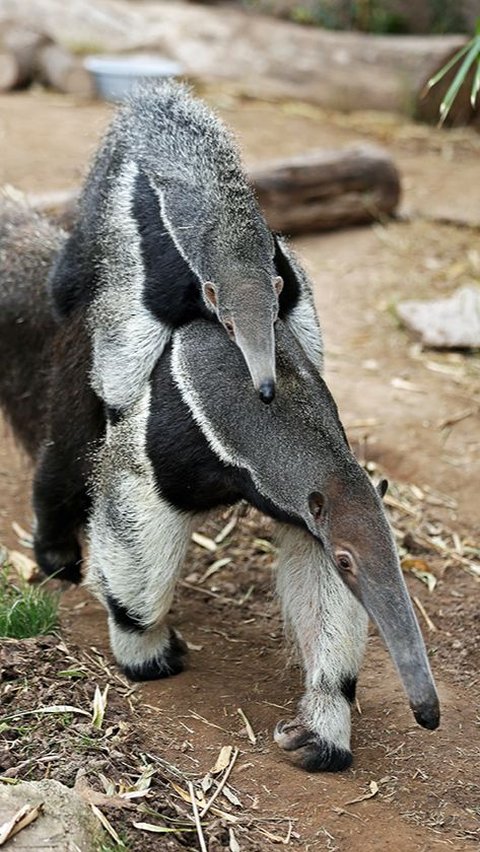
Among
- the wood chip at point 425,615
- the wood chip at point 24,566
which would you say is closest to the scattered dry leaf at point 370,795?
A: the wood chip at point 425,615

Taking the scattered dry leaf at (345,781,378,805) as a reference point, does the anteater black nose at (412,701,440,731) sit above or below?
above

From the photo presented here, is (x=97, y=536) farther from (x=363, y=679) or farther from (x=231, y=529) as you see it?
(x=231, y=529)

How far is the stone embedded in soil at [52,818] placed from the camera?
11.8 feet

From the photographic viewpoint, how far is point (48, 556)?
20.6ft

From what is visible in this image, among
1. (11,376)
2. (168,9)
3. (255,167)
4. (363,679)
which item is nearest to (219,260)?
(363,679)

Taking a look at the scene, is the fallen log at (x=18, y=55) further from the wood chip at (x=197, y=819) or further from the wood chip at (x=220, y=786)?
the wood chip at (x=197, y=819)

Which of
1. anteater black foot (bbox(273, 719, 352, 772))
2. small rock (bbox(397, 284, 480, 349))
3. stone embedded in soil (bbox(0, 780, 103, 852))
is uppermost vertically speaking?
stone embedded in soil (bbox(0, 780, 103, 852))

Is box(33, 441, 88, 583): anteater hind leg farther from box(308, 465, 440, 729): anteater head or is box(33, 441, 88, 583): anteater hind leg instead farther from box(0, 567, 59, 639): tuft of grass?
box(308, 465, 440, 729): anteater head

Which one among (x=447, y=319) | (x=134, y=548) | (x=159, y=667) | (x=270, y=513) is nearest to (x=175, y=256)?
(x=270, y=513)

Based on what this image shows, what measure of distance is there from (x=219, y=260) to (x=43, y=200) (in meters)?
4.83

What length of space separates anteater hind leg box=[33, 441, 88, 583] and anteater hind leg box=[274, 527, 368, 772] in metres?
1.56

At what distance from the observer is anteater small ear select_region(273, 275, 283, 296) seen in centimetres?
446

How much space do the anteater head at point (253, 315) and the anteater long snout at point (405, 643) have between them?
728 mm

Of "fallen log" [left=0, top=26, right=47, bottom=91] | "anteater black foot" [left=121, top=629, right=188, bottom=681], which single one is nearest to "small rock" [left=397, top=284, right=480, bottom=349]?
"anteater black foot" [left=121, top=629, right=188, bottom=681]
